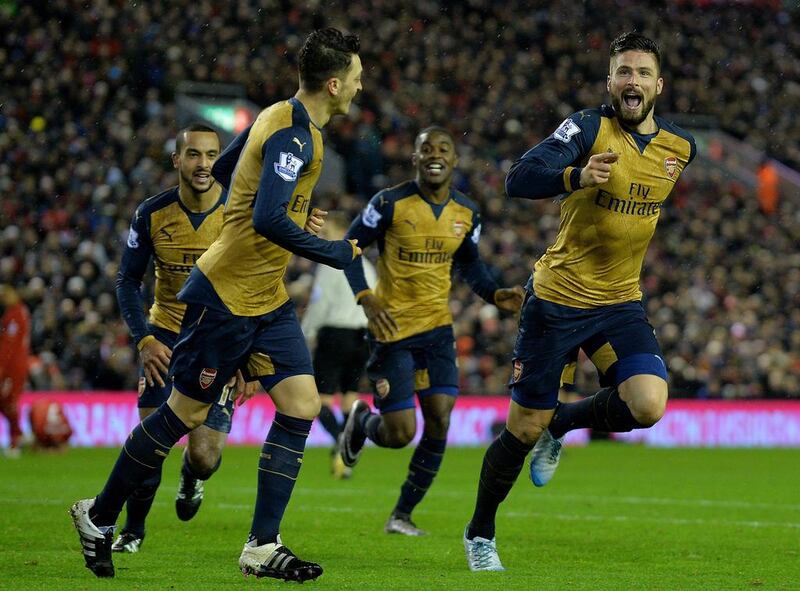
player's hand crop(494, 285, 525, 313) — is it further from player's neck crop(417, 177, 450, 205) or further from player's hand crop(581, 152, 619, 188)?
player's hand crop(581, 152, 619, 188)

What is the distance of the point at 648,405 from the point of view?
6.57 metres

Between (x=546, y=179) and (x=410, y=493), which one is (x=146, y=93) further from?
(x=546, y=179)

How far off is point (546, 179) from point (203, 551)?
3.02 m

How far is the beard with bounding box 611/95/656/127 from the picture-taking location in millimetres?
6789

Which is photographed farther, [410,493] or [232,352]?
[410,493]

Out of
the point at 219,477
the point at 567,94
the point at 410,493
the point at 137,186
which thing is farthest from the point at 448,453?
the point at 567,94

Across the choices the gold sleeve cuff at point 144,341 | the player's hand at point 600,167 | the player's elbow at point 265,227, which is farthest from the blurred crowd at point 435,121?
the player's hand at point 600,167

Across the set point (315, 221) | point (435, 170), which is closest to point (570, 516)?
point (435, 170)

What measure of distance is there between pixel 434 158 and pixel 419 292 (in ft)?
3.12

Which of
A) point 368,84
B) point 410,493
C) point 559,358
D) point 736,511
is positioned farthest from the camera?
point 368,84

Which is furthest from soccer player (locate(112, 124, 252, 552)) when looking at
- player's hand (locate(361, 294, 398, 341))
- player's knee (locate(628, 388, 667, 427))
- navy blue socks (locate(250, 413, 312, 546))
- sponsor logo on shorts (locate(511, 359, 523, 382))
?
player's knee (locate(628, 388, 667, 427))

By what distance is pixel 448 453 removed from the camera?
18.3m

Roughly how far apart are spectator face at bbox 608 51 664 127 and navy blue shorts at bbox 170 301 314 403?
2.09 m

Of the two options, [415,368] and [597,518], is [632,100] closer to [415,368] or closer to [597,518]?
[415,368]
